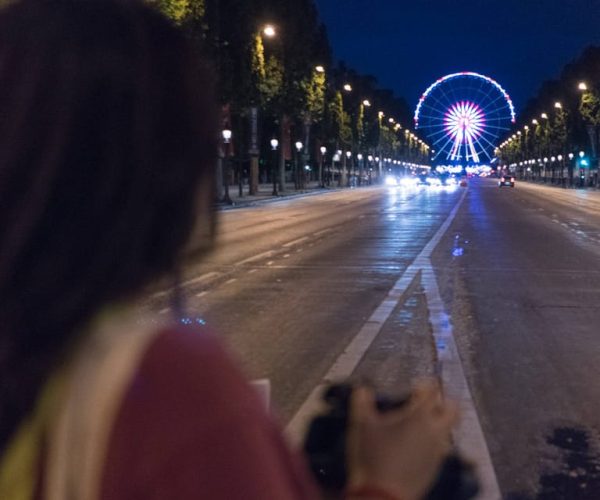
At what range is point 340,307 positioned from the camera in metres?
13.1

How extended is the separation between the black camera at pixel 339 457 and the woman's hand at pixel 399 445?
0.04m

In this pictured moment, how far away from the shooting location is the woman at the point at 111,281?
113cm

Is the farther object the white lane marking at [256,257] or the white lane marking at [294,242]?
the white lane marking at [294,242]

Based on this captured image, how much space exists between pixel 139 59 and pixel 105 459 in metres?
0.48

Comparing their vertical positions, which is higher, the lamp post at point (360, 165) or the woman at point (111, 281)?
the woman at point (111, 281)

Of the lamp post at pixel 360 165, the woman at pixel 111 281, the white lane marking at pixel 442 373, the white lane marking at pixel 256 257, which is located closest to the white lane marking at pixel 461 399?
the white lane marking at pixel 442 373

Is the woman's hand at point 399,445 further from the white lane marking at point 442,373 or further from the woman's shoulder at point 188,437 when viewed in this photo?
the white lane marking at point 442,373

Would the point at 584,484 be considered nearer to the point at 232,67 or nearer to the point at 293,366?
the point at 293,366

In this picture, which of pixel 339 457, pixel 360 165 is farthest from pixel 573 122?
pixel 339 457

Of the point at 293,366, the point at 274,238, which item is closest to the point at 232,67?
the point at 274,238

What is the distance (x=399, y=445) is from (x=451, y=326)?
10186mm

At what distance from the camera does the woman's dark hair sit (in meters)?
1.25

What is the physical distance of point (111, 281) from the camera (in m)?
1.30

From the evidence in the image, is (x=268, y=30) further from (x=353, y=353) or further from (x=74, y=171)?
(x=74, y=171)
